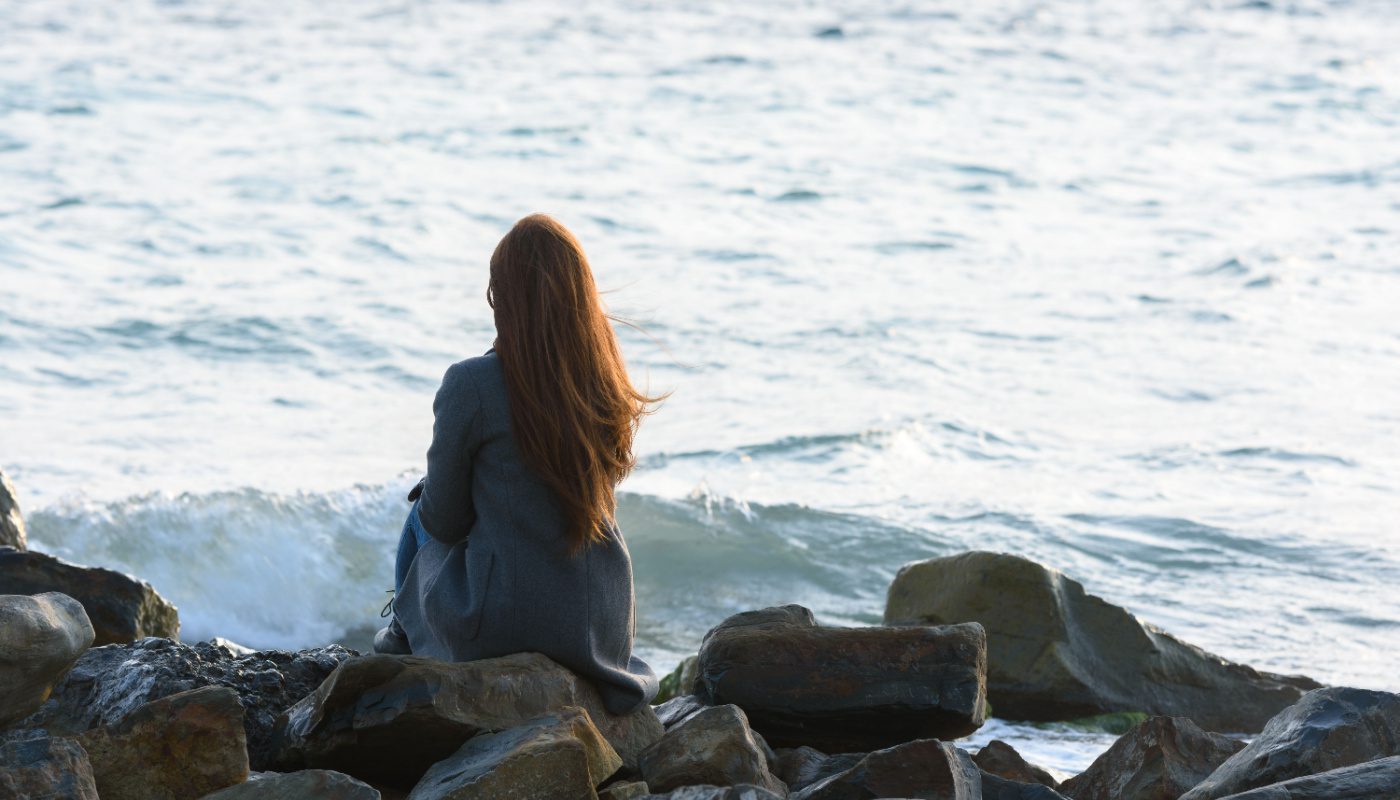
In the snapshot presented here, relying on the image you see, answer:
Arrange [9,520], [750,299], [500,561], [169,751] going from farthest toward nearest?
[750,299] < [9,520] < [500,561] < [169,751]

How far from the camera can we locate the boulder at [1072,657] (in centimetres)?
606

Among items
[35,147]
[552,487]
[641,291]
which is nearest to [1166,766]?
[552,487]

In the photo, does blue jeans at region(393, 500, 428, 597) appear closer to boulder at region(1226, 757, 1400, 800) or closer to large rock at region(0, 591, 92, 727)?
large rock at region(0, 591, 92, 727)

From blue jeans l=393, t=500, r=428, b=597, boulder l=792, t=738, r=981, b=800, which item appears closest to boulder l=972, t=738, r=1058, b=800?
boulder l=792, t=738, r=981, b=800

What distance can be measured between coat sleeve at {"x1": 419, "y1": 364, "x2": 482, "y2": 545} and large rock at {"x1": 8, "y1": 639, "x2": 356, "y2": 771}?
1.91ft

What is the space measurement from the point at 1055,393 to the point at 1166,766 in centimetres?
755

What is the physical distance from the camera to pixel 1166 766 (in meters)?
4.45

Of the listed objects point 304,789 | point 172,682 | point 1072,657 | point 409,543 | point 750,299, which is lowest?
point 750,299

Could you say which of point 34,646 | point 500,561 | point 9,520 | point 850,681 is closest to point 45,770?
point 34,646

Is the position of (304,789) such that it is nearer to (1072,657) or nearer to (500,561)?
(500,561)

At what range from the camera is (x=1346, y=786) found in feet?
11.9

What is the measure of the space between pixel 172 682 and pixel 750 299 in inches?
405

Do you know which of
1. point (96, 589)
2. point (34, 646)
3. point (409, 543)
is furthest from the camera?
point (96, 589)

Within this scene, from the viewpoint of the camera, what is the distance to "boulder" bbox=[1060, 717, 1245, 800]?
4.45 m
